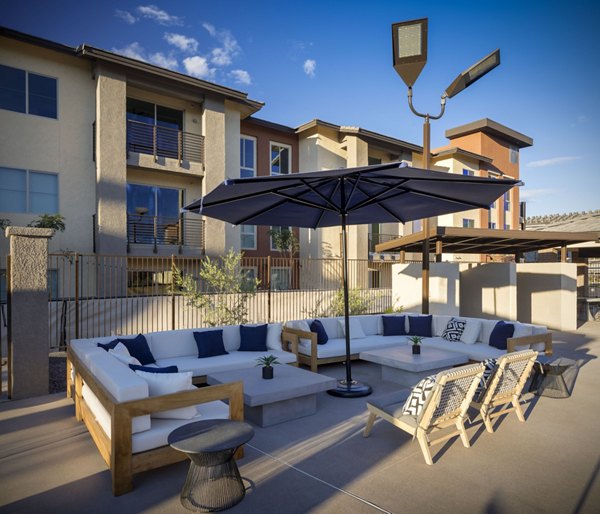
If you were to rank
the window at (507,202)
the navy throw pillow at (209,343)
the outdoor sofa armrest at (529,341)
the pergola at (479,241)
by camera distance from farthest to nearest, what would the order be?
the window at (507,202) → the pergola at (479,241) → the navy throw pillow at (209,343) → the outdoor sofa armrest at (529,341)

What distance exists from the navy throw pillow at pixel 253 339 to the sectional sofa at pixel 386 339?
18.1 inches

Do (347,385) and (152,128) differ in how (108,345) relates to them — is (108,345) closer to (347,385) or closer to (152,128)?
(347,385)

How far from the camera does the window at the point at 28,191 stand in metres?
11.8

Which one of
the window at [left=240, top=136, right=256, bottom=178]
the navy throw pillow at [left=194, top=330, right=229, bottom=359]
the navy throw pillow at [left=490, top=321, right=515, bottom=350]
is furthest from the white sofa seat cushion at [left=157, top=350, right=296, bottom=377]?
the window at [left=240, top=136, right=256, bottom=178]

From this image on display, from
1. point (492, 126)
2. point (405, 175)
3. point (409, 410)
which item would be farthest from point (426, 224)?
point (492, 126)

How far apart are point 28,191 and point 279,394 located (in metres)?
11.0

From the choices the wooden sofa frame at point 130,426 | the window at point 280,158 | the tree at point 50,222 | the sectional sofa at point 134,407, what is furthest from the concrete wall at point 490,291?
the tree at point 50,222

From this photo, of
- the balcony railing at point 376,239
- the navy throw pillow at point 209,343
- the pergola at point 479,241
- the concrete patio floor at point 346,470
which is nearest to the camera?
the concrete patio floor at point 346,470

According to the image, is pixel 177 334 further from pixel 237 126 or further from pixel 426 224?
pixel 237 126

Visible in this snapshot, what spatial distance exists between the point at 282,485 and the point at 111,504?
52.8 inches

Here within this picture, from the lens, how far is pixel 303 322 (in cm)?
801

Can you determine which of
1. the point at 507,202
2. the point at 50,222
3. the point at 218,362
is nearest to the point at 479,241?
the point at 218,362

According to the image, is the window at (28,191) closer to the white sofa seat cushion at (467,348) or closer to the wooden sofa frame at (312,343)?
the wooden sofa frame at (312,343)

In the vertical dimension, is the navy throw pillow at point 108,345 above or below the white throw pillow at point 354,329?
above
